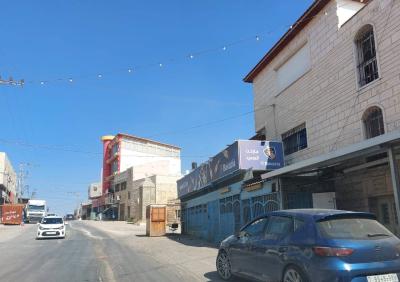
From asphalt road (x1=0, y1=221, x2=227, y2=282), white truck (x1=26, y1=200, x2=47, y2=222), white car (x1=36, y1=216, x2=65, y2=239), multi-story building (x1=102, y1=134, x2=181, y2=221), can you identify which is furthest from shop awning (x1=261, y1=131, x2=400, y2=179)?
white truck (x1=26, y1=200, x2=47, y2=222)

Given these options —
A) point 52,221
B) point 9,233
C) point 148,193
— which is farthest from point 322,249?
point 148,193

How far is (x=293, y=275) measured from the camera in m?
7.41

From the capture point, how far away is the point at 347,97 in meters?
15.6

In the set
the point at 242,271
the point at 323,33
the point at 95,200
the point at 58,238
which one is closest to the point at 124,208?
the point at 95,200

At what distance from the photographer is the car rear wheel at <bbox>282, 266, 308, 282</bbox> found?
23.6 feet

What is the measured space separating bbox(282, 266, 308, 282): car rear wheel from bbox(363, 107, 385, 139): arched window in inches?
316

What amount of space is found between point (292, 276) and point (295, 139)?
12.8 m

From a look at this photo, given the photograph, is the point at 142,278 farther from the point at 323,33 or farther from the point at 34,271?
the point at 323,33

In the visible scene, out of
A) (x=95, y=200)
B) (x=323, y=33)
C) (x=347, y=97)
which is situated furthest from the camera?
(x=95, y=200)

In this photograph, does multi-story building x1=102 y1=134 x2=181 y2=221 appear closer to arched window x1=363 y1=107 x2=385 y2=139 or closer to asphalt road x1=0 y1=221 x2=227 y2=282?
asphalt road x1=0 y1=221 x2=227 y2=282

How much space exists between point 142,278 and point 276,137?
12.2 meters

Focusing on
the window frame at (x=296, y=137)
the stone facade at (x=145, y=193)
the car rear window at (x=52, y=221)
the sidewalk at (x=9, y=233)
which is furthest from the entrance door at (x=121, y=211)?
the window frame at (x=296, y=137)

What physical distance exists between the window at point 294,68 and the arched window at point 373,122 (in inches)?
178

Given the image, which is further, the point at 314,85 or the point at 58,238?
the point at 58,238
